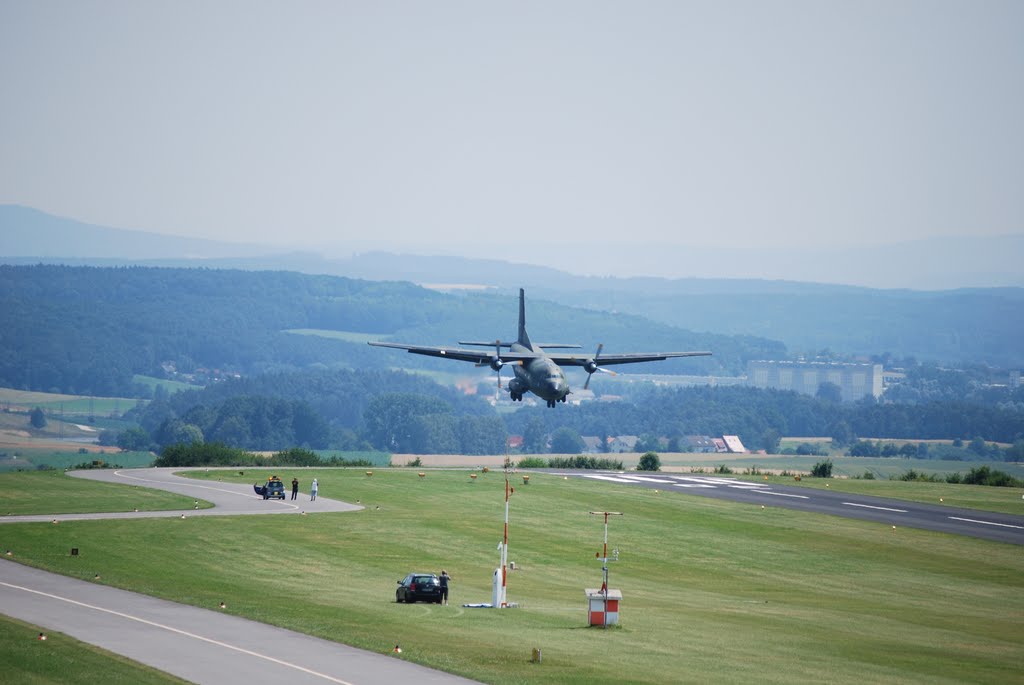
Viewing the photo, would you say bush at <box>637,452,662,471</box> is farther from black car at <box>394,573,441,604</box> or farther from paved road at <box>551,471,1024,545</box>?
black car at <box>394,573,441,604</box>

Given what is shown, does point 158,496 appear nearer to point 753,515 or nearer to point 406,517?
point 406,517

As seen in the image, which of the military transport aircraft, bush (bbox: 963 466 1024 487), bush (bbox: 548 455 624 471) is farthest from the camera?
bush (bbox: 548 455 624 471)

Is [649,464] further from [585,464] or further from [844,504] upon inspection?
[844,504]

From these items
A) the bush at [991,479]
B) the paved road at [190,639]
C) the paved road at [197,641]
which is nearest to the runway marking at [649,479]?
the bush at [991,479]

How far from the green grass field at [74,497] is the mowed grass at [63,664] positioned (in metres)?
34.5

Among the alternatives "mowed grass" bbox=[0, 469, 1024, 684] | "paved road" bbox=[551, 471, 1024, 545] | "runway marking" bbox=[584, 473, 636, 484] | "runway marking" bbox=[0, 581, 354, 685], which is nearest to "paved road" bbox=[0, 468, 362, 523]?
"mowed grass" bbox=[0, 469, 1024, 684]

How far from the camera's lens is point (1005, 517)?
80.3 metres

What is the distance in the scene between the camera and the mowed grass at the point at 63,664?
1207 inches

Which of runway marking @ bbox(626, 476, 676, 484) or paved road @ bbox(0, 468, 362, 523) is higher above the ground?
A: runway marking @ bbox(626, 476, 676, 484)

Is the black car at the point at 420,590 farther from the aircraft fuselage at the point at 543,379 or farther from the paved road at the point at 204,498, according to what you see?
the aircraft fuselage at the point at 543,379

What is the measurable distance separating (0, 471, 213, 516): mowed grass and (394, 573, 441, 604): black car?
28671 mm

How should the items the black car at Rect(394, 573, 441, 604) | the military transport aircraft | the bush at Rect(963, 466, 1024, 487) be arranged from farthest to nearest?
the bush at Rect(963, 466, 1024, 487)
the military transport aircraft
the black car at Rect(394, 573, 441, 604)

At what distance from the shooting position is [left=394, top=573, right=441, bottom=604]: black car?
45562mm

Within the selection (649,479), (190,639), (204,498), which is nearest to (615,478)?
(649,479)
